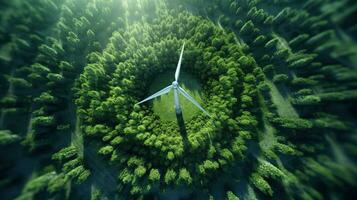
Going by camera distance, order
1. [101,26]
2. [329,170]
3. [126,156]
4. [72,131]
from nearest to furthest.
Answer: [329,170], [126,156], [72,131], [101,26]

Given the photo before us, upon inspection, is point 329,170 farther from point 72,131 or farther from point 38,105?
point 38,105

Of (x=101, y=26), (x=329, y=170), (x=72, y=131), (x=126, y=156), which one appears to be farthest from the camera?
(x=101, y=26)

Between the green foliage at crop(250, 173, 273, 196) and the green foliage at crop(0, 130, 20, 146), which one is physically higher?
the green foliage at crop(0, 130, 20, 146)

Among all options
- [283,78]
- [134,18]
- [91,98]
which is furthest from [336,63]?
[91,98]

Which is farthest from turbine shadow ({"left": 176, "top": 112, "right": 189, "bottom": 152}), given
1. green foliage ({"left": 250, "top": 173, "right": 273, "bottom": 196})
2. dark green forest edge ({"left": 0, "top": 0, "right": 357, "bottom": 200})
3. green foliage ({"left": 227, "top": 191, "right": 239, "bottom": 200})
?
green foliage ({"left": 250, "top": 173, "right": 273, "bottom": 196})

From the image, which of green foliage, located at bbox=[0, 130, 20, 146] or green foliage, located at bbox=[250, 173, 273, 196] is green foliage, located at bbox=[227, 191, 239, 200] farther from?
→ green foliage, located at bbox=[0, 130, 20, 146]

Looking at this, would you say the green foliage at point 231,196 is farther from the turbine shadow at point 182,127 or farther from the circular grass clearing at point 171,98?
the circular grass clearing at point 171,98
